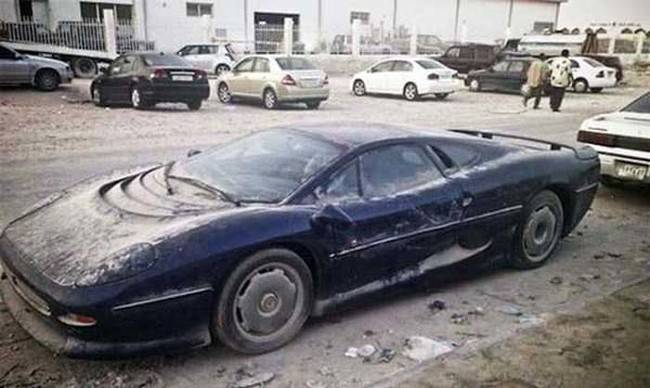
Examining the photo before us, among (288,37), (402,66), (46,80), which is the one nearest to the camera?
(46,80)

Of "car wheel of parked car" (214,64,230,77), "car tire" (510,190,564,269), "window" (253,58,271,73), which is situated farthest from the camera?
"car wheel of parked car" (214,64,230,77)

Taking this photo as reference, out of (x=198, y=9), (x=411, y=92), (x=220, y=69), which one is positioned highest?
(x=198, y=9)

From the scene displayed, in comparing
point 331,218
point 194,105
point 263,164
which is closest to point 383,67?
point 194,105

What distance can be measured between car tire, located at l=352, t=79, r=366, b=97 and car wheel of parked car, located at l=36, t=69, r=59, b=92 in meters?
10.1

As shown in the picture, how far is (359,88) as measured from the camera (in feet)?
76.7

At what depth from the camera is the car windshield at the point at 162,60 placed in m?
16.5

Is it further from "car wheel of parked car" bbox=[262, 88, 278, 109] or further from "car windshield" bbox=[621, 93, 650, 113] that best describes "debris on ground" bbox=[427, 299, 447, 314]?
"car wheel of parked car" bbox=[262, 88, 278, 109]

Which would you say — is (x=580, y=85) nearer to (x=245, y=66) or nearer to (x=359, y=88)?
(x=359, y=88)

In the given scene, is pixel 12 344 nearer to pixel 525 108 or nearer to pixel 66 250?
pixel 66 250

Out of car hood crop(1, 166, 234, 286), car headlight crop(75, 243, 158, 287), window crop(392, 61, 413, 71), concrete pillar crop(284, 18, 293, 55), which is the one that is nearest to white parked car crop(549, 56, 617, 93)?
window crop(392, 61, 413, 71)

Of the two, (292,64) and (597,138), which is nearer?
(597,138)

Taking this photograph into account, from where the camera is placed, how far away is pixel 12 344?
12.8 feet

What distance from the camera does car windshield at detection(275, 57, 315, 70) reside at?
59.4ft

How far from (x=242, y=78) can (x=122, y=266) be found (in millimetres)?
16214
